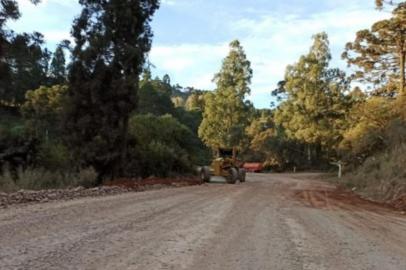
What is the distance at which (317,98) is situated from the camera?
70250mm

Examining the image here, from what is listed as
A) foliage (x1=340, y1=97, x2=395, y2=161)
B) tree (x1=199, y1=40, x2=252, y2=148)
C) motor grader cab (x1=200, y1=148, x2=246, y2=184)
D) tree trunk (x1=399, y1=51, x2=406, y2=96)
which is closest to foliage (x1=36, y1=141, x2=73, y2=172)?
motor grader cab (x1=200, y1=148, x2=246, y2=184)

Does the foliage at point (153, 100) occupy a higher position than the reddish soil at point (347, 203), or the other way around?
the foliage at point (153, 100)

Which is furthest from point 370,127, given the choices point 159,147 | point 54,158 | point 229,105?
point 229,105

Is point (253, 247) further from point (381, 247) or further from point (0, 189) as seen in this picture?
point (0, 189)

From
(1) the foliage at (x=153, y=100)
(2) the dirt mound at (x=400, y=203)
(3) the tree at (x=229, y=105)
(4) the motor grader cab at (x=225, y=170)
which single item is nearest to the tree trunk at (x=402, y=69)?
(4) the motor grader cab at (x=225, y=170)

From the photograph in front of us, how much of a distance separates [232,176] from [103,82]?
1216cm

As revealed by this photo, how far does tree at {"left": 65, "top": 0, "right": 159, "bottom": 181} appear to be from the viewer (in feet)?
83.5

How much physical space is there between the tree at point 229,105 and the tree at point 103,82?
147 feet

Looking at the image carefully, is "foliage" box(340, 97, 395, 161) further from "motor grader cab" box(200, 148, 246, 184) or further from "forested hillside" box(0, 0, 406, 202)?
"motor grader cab" box(200, 148, 246, 184)

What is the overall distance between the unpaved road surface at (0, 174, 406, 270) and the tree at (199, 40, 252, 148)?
56570mm

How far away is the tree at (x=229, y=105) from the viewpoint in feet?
236

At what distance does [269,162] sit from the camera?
77.1m

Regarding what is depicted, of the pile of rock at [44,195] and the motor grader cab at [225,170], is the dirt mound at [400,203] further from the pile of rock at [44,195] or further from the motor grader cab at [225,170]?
the motor grader cab at [225,170]

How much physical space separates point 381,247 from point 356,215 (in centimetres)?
589
